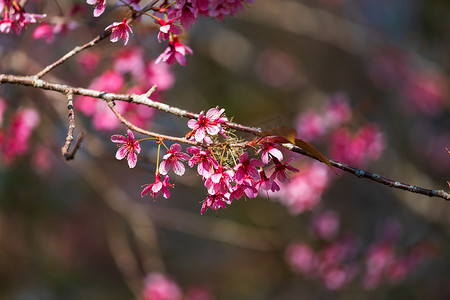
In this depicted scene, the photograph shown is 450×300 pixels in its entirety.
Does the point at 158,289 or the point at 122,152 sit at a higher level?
the point at 122,152

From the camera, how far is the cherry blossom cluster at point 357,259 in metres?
2.82

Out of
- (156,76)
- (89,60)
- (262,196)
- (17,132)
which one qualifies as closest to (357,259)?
(262,196)

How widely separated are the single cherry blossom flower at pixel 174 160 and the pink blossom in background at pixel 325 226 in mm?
2079

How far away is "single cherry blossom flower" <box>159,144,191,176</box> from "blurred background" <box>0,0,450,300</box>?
35.4 inches

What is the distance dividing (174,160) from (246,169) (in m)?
0.17

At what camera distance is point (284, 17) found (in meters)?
4.51

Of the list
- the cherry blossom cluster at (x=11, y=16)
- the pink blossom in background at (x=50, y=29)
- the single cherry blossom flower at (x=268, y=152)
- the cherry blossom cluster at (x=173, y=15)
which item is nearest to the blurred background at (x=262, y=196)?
the pink blossom in background at (x=50, y=29)

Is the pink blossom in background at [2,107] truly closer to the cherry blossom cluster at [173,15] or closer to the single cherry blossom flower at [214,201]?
the cherry blossom cluster at [173,15]

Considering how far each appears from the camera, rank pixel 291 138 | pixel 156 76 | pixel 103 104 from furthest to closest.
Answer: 1. pixel 103 104
2. pixel 156 76
3. pixel 291 138

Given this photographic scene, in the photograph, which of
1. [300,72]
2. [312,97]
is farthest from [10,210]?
[300,72]

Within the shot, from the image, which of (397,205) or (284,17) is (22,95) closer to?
(284,17)

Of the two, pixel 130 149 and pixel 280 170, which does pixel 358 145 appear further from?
pixel 130 149

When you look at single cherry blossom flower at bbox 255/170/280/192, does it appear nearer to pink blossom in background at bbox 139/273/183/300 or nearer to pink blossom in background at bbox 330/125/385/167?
pink blossom in background at bbox 330/125/385/167

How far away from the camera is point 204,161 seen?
1070 mm
